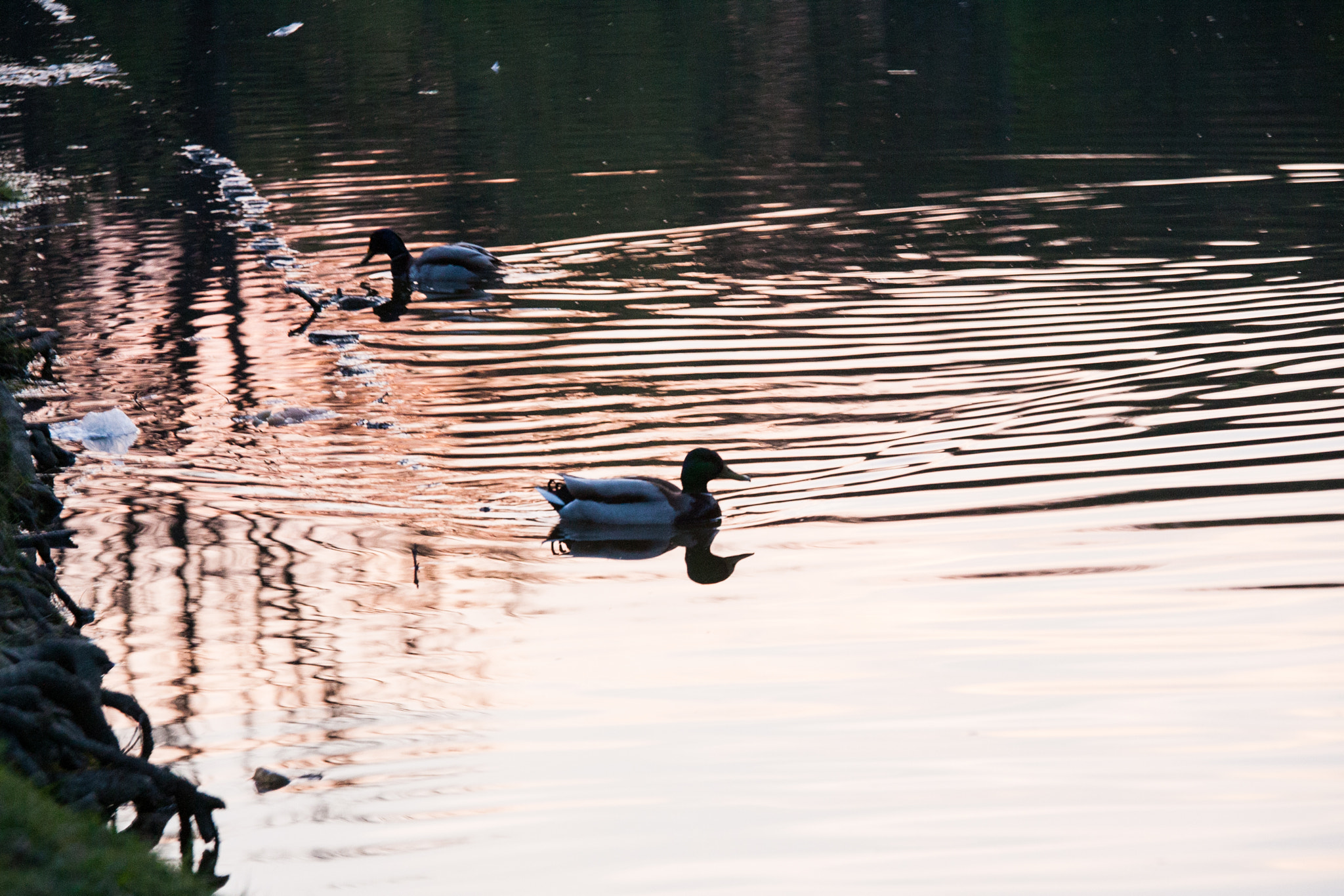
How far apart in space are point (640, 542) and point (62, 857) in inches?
234

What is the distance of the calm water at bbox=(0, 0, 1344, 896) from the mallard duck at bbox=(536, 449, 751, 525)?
209mm

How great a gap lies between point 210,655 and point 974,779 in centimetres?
404

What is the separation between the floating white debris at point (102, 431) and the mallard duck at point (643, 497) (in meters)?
3.71

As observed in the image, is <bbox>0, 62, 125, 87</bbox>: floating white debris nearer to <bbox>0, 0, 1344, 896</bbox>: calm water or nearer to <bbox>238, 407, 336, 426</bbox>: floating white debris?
<bbox>0, 0, 1344, 896</bbox>: calm water

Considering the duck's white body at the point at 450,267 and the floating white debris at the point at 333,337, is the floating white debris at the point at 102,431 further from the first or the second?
the duck's white body at the point at 450,267

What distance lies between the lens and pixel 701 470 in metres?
10.4

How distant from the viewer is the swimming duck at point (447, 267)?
1678cm

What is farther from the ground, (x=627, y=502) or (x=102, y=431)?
(x=102, y=431)

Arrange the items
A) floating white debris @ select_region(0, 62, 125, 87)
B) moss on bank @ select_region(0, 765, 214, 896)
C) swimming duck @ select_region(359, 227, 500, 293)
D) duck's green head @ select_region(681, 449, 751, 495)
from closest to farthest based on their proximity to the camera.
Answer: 1. moss on bank @ select_region(0, 765, 214, 896)
2. duck's green head @ select_region(681, 449, 751, 495)
3. swimming duck @ select_region(359, 227, 500, 293)
4. floating white debris @ select_region(0, 62, 125, 87)

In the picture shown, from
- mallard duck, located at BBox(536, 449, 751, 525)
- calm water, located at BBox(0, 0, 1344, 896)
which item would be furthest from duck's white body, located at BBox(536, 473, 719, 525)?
calm water, located at BBox(0, 0, 1344, 896)

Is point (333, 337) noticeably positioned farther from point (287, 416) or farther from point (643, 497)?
point (643, 497)

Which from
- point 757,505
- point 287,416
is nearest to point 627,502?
point 757,505

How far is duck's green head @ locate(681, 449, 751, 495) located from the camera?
10.4 m

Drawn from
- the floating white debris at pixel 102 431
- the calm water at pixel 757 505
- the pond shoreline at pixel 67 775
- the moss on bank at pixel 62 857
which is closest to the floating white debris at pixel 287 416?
the calm water at pixel 757 505
